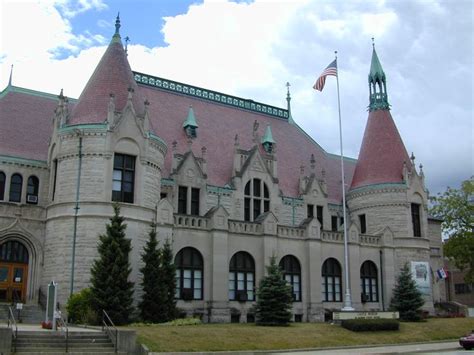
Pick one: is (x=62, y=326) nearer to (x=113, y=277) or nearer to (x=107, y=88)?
(x=113, y=277)

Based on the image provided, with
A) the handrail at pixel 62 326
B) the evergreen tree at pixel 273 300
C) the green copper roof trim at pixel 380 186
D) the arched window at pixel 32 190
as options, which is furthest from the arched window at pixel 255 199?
the handrail at pixel 62 326

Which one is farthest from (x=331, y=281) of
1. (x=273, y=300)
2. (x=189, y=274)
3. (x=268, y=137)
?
(x=268, y=137)

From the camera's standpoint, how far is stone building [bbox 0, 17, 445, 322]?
31062mm

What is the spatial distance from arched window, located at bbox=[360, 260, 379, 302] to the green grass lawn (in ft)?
23.6

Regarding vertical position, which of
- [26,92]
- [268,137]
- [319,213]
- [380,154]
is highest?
[26,92]

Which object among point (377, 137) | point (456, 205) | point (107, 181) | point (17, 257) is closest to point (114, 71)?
point (107, 181)

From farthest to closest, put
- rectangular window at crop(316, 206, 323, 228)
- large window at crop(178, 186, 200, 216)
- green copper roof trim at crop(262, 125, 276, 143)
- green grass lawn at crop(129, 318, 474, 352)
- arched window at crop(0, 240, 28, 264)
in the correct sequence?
1. rectangular window at crop(316, 206, 323, 228)
2. green copper roof trim at crop(262, 125, 276, 143)
3. large window at crop(178, 186, 200, 216)
4. arched window at crop(0, 240, 28, 264)
5. green grass lawn at crop(129, 318, 474, 352)

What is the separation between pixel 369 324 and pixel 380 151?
63.2 feet

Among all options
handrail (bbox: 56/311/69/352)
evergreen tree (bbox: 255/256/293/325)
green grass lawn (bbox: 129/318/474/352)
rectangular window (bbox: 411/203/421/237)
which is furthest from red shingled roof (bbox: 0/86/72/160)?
rectangular window (bbox: 411/203/421/237)

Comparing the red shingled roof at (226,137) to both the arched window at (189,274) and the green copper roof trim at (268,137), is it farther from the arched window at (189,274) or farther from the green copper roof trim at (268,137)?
the arched window at (189,274)

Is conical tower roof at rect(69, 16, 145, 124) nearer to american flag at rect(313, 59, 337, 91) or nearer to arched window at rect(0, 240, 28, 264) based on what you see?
arched window at rect(0, 240, 28, 264)

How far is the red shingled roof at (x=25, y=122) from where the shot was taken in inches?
1320

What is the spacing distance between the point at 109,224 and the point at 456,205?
99.4 feet

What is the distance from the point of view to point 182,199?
121 ft
